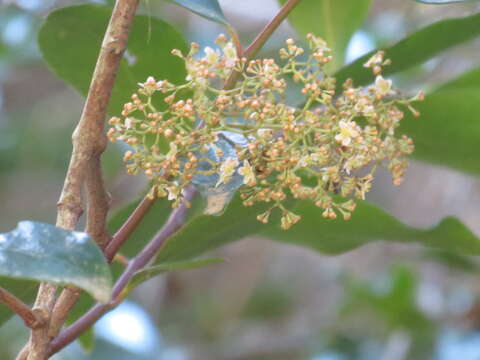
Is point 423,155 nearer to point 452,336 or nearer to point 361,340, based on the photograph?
point 452,336

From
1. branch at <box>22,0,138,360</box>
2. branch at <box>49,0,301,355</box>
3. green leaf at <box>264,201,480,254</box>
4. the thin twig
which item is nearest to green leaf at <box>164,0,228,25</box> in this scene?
branch at <box>49,0,301,355</box>

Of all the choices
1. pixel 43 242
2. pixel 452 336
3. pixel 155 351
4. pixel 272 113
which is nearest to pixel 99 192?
pixel 43 242

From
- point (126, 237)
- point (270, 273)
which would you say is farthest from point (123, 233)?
point (270, 273)

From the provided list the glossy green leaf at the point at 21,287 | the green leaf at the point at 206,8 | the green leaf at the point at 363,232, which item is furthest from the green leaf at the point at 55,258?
the green leaf at the point at 363,232

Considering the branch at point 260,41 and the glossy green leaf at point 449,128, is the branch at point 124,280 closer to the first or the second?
the branch at point 260,41

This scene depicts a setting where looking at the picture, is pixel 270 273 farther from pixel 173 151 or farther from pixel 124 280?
pixel 173 151
